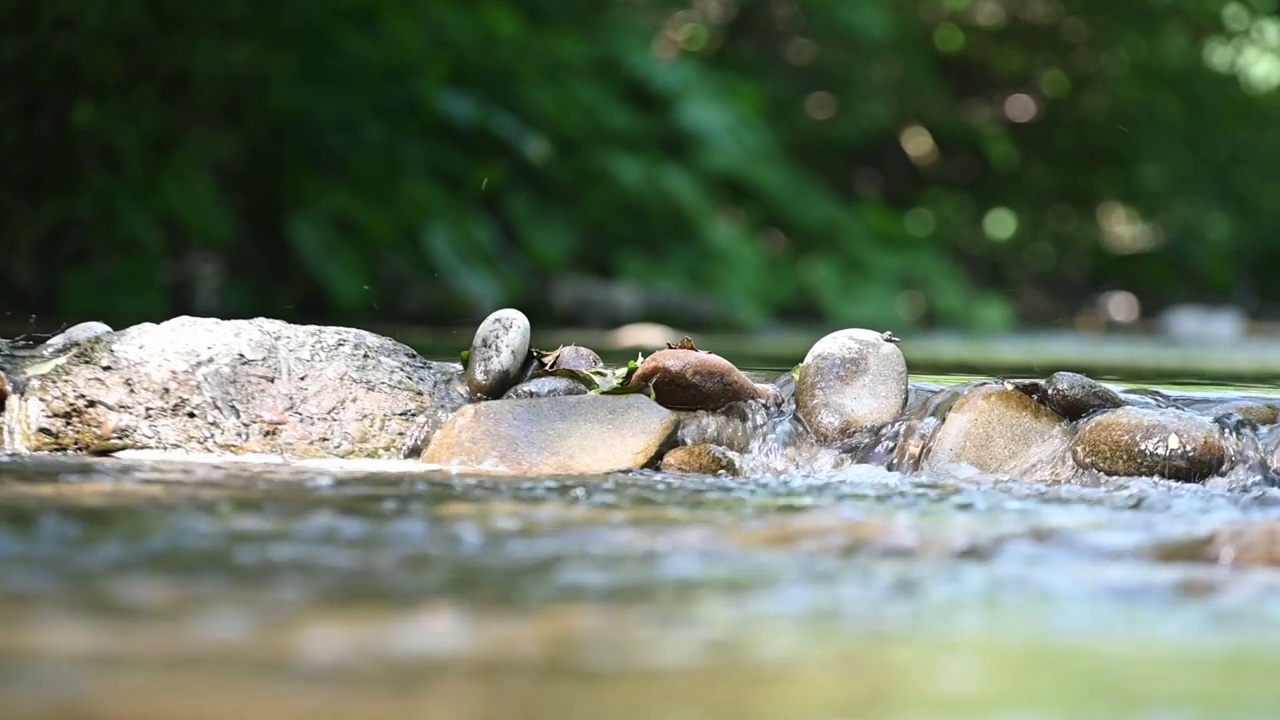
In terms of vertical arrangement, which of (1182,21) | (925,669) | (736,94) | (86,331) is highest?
(1182,21)

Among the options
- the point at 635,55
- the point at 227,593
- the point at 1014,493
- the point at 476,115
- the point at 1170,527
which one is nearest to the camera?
the point at 227,593

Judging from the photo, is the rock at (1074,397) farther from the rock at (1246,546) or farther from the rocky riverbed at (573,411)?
the rock at (1246,546)

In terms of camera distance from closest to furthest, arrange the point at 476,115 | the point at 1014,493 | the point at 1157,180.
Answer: the point at 1014,493 → the point at 476,115 → the point at 1157,180

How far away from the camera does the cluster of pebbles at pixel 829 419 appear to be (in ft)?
13.1

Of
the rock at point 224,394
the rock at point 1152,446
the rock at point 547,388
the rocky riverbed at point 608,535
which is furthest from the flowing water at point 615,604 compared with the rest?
the rock at point 547,388

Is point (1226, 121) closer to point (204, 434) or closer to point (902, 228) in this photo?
point (902, 228)

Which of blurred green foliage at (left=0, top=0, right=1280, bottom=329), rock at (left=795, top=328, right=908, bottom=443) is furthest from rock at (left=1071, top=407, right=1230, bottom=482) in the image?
blurred green foliage at (left=0, top=0, right=1280, bottom=329)

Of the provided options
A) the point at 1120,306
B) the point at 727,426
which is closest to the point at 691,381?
the point at 727,426

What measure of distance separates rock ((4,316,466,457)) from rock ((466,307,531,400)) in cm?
7

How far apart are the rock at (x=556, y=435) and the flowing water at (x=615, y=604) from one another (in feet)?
1.66

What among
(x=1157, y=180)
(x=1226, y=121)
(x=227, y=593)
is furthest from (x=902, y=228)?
(x=227, y=593)

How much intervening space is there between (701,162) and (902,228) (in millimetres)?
2074

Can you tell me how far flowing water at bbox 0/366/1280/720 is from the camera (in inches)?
70.3

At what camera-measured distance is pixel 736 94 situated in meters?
13.4
